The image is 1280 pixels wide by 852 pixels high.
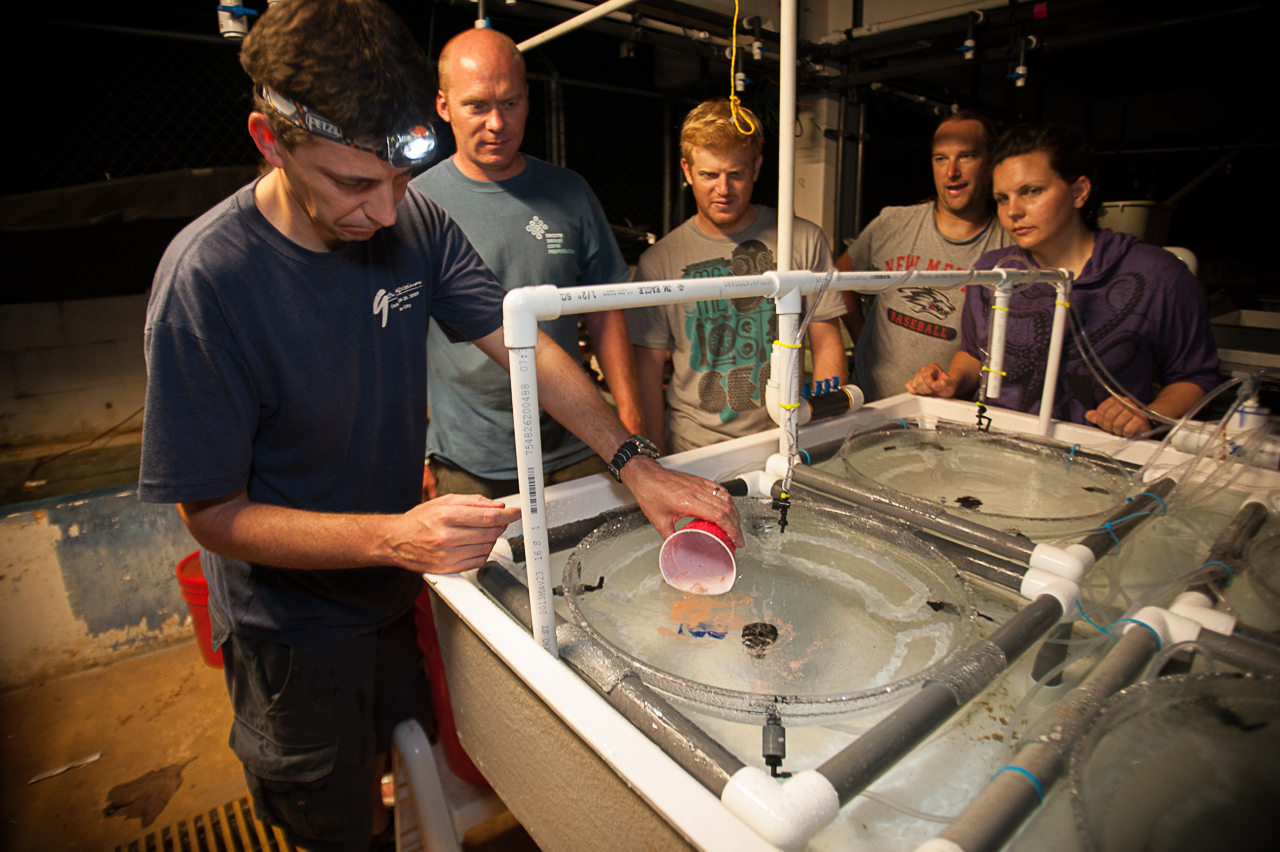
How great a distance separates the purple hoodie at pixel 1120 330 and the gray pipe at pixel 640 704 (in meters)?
1.41

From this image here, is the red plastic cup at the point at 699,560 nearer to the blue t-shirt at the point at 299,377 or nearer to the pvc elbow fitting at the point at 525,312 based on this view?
the pvc elbow fitting at the point at 525,312

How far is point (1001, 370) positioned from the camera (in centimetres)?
138

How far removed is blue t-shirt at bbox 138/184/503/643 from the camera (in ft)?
2.88

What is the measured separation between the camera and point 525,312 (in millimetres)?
633

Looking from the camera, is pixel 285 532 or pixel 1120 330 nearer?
pixel 285 532

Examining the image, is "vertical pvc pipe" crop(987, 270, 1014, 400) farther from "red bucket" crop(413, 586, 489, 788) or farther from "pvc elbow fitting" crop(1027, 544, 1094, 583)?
"red bucket" crop(413, 586, 489, 788)

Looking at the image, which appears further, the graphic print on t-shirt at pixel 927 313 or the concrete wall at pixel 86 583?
the concrete wall at pixel 86 583

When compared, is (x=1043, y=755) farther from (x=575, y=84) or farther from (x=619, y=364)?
(x=575, y=84)

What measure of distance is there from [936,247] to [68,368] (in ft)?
15.4

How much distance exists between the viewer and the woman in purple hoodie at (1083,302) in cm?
155

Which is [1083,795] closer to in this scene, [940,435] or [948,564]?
[948,564]

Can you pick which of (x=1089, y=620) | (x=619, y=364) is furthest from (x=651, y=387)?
(x=1089, y=620)

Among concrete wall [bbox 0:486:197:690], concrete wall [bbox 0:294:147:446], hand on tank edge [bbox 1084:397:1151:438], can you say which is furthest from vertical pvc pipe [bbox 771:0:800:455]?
concrete wall [bbox 0:294:147:446]

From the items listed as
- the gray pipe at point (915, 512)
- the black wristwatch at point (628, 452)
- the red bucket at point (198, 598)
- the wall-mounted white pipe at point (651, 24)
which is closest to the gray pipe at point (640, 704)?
the black wristwatch at point (628, 452)
